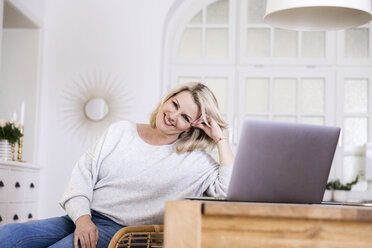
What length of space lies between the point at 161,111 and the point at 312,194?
956 mm

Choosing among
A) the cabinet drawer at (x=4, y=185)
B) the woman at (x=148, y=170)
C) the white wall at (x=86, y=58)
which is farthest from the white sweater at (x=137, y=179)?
the white wall at (x=86, y=58)

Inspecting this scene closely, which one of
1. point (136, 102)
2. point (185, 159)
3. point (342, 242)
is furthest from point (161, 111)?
point (136, 102)

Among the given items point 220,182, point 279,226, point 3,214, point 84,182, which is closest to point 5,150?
point 3,214

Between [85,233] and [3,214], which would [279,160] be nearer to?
[85,233]

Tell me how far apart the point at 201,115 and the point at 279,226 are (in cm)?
113

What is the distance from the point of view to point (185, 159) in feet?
6.98

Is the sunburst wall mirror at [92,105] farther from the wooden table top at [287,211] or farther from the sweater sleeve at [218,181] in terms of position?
the wooden table top at [287,211]

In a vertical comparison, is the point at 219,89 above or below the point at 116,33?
below

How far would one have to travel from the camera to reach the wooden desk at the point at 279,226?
1053 millimetres

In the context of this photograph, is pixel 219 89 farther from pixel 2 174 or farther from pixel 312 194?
pixel 312 194

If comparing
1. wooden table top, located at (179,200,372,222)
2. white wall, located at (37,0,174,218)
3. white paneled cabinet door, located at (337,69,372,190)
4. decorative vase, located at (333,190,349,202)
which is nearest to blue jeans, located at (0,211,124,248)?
wooden table top, located at (179,200,372,222)

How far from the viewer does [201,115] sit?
7.12 ft

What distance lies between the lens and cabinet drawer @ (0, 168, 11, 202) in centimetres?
320

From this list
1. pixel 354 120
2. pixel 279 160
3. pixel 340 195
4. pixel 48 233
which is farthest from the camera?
pixel 354 120
